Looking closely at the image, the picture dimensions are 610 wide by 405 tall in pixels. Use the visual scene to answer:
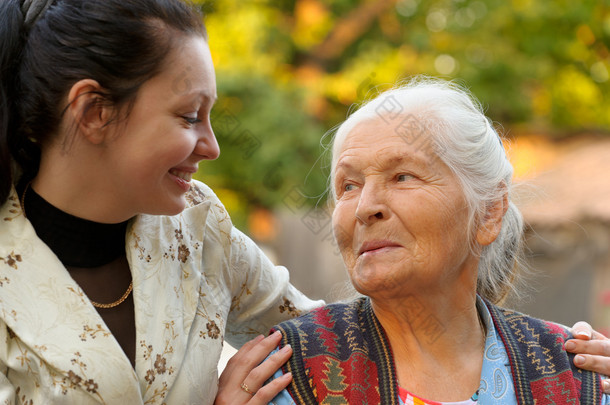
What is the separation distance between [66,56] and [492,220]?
1.19m

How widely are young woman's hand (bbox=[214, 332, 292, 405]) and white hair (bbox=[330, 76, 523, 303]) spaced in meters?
0.49

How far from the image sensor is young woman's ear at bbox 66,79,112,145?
5.39 ft

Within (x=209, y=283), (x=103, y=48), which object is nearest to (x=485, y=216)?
(x=209, y=283)

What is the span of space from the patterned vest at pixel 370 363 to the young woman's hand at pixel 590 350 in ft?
0.07

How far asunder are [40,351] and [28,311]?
0.10 metres

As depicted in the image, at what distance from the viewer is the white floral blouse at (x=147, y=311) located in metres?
1.61

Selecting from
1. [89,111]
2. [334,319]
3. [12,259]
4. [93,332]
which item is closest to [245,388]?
[334,319]

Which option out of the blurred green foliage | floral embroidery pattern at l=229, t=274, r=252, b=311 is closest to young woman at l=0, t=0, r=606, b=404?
floral embroidery pattern at l=229, t=274, r=252, b=311

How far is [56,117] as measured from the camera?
169 centimetres

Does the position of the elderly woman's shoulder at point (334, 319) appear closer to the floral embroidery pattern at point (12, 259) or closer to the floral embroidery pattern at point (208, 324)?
the floral embroidery pattern at point (208, 324)

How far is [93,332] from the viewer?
1.67 meters

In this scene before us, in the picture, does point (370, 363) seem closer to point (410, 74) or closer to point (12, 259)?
point (12, 259)

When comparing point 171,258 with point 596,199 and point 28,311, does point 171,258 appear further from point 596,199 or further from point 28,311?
point 596,199

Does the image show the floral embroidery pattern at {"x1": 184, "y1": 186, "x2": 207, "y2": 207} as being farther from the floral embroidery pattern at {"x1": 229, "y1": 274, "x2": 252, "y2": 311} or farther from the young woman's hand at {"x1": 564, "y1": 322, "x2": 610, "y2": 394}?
the young woman's hand at {"x1": 564, "y1": 322, "x2": 610, "y2": 394}
